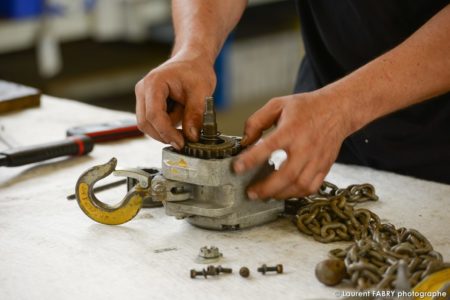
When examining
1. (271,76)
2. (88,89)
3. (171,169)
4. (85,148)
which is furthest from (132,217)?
(271,76)

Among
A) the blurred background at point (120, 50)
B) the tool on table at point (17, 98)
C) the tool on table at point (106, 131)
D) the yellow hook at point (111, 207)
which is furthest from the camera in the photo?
the blurred background at point (120, 50)

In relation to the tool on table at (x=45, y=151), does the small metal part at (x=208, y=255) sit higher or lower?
lower

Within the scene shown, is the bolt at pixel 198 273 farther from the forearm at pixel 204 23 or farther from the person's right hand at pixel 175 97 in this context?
the forearm at pixel 204 23

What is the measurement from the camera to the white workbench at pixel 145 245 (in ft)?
3.43

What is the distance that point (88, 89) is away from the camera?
11.2 feet

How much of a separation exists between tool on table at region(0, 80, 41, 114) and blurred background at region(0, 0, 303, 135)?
1.03 meters

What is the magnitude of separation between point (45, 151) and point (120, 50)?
2261 mm

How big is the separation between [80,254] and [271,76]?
276 cm

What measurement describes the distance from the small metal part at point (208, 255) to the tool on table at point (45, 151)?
0.52 metres

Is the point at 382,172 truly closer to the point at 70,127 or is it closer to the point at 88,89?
the point at 70,127

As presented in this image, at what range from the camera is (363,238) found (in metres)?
1.17

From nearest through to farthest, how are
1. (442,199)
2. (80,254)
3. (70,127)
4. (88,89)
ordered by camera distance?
A: (80,254) < (442,199) < (70,127) < (88,89)

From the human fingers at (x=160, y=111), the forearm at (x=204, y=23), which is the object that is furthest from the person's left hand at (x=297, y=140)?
the forearm at (x=204, y=23)

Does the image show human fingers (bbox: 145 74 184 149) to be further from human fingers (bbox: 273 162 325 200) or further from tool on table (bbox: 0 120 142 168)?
tool on table (bbox: 0 120 142 168)
